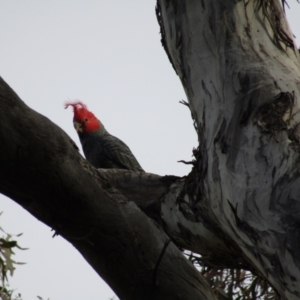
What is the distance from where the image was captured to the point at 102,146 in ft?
23.7

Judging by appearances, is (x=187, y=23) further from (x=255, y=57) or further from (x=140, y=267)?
(x=140, y=267)

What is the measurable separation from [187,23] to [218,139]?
0.70 metres

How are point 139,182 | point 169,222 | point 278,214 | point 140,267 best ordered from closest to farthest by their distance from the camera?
point 278,214 < point 140,267 < point 169,222 < point 139,182

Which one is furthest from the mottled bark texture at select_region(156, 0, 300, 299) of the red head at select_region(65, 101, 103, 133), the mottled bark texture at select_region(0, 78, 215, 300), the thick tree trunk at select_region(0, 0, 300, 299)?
the red head at select_region(65, 101, 103, 133)

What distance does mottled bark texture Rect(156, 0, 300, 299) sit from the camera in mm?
1963

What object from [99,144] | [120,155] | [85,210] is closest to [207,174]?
[85,210]

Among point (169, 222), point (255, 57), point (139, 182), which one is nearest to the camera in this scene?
point (255, 57)

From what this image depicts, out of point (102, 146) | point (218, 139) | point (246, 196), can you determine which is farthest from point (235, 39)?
point (102, 146)

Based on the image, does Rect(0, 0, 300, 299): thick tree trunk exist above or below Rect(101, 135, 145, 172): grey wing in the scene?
below

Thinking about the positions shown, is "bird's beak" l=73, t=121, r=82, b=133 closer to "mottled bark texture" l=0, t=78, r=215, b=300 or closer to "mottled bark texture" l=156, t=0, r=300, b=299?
"mottled bark texture" l=156, t=0, r=300, b=299

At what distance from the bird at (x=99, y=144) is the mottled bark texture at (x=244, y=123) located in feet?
13.0

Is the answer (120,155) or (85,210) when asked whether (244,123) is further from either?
(120,155)

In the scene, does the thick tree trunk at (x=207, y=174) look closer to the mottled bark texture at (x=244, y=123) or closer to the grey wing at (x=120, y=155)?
the mottled bark texture at (x=244, y=123)

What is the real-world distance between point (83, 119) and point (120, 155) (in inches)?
61.3
